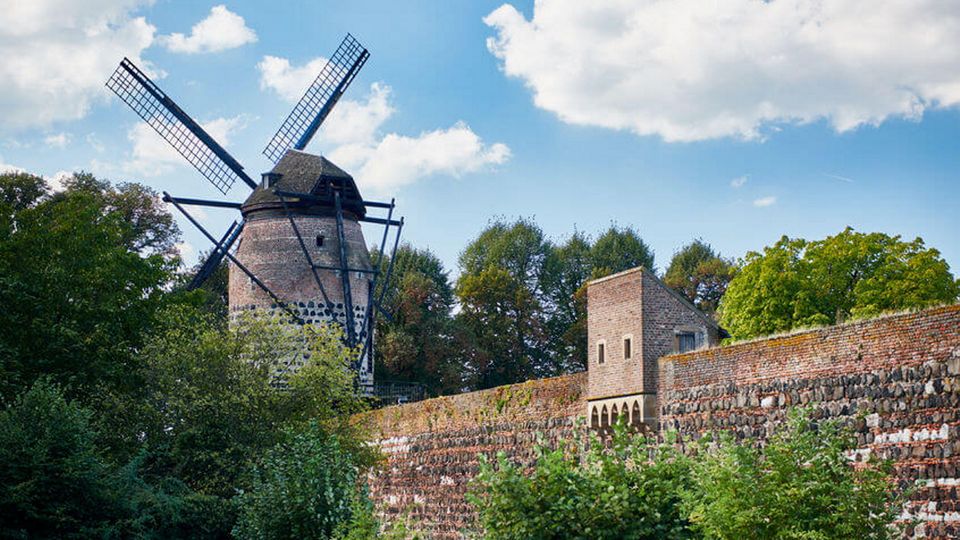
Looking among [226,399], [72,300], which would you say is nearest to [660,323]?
[226,399]

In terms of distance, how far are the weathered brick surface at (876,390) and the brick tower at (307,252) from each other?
21.6 meters

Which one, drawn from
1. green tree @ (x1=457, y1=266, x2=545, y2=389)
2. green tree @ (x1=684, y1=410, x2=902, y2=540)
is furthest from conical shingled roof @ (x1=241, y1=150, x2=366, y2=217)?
green tree @ (x1=684, y1=410, x2=902, y2=540)

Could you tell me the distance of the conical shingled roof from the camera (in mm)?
41594

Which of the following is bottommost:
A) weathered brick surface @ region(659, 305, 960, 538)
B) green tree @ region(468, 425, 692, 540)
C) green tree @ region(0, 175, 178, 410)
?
green tree @ region(468, 425, 692, 540)

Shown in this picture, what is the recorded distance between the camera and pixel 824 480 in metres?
14.1

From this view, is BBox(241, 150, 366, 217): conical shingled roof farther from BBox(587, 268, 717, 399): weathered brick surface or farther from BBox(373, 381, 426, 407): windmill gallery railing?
BBox(587, 268, 717, 399): weathered brick surface

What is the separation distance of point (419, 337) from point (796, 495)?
42.7m

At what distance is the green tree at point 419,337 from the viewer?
54.8 m

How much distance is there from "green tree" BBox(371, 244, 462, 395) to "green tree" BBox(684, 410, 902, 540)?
3826 cm

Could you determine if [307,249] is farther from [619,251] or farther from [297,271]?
[619,251]

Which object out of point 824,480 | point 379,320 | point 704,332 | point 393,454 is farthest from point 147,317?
point 379,320

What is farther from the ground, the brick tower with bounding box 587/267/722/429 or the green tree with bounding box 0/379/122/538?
the brick tower with bounding box 587/267/722/429

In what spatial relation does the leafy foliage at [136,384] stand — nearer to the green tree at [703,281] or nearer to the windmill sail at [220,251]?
the windmill sail at [220,251]

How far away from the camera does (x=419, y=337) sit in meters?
56.3
